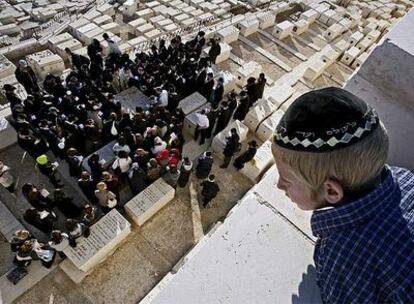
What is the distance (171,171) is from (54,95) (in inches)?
161

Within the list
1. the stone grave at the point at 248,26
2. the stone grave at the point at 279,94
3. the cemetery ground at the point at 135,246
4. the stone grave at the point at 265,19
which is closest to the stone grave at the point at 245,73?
the stone grave at the point at 279,94

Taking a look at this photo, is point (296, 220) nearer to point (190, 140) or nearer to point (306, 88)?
point (190, 140)

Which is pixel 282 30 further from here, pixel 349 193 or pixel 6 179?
pixel 349 193

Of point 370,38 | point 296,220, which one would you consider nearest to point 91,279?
point 296,220

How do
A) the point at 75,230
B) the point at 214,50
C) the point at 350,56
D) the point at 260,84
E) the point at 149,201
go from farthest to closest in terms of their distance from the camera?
the point at 350,56
the point at 214,50
the point at 260,84
the point at 149,201
the point at 75,230

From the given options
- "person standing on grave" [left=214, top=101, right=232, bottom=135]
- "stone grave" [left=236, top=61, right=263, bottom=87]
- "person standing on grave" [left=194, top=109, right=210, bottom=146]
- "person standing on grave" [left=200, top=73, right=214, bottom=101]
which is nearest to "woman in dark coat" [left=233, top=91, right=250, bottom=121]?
"person standing on grave" [left=214, top=101, right=232, bottom=135]

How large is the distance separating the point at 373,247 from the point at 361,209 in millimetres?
231

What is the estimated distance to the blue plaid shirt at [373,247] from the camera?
5.82ft

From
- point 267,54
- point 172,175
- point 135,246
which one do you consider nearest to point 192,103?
point 172,175

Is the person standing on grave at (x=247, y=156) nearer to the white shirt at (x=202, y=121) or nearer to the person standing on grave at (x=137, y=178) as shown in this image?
the white shirt at (x=202, y=121)

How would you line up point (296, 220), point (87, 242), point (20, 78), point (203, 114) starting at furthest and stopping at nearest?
point (20, 78) → point (203, 114) → point (87, 242) → point (296, 220)

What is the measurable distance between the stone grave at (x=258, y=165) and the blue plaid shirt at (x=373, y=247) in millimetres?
5907

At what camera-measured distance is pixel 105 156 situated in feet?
25.5

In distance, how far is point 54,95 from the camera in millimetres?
8727
